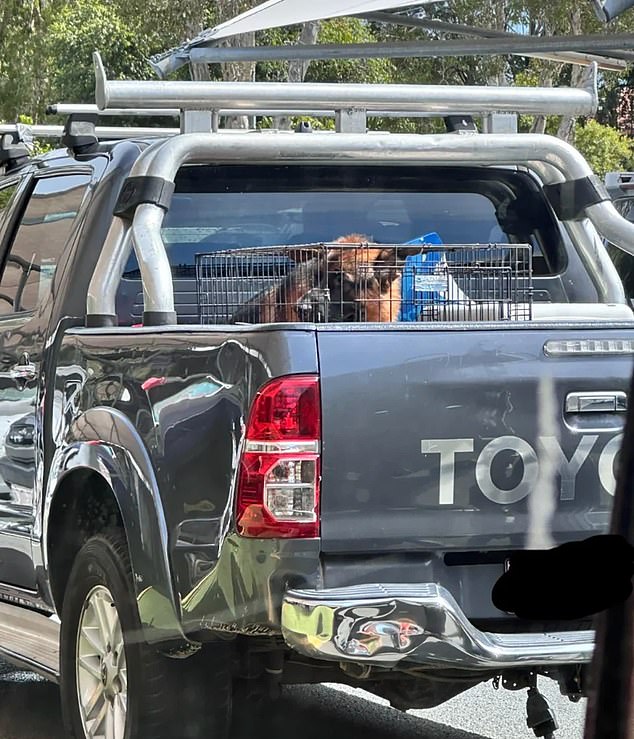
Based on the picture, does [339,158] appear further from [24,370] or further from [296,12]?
[24,370]

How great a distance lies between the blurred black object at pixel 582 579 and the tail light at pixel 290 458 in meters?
1.01

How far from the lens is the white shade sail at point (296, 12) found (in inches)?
222

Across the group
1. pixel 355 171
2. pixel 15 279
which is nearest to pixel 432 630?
pixel 355 171

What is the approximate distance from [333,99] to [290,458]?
2311 mm

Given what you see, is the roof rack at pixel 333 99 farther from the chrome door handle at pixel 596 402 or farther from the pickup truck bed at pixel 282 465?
the chrome door handle at pixel 596 402

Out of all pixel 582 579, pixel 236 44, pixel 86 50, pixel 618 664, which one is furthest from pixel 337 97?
pixel 86 50

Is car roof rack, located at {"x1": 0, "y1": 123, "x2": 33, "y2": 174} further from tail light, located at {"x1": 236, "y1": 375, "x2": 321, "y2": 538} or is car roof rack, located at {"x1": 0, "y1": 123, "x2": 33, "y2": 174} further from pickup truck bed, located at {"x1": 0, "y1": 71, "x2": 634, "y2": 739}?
tail light, located at {"x1": 236, "y1": 375, "x2": 321, "y2": 538}

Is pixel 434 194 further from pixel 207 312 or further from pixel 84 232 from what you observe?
pixel 84 232

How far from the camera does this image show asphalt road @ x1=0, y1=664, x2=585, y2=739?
5266 millimetres

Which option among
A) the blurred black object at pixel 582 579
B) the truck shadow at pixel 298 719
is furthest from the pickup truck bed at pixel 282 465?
the blurred black object at pixel 582 579

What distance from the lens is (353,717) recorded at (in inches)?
219

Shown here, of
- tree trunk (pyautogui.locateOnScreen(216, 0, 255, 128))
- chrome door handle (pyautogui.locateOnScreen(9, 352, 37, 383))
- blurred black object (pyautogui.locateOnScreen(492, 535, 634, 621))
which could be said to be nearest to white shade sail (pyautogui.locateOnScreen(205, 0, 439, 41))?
chrome door handle (pyautogui.locateOnScreen(9, 352, 37, 383))

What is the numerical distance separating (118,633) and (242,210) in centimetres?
191

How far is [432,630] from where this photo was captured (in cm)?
344
